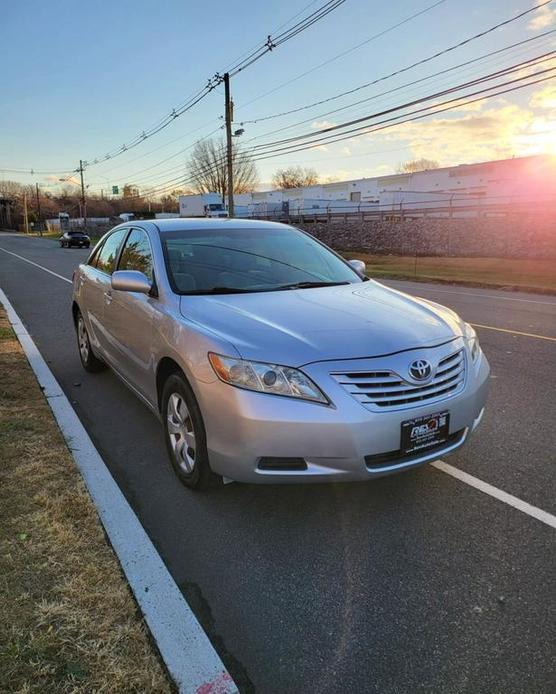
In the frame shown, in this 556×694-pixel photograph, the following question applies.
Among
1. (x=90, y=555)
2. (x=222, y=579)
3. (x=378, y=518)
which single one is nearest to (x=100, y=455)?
(x=90, y=555)

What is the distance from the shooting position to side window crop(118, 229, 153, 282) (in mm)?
4168

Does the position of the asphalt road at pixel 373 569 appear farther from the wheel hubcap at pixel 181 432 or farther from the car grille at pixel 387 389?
the car grille at pixel 387 389

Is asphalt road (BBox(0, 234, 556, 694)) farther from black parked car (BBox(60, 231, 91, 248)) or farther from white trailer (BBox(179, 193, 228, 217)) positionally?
white trailer (BBox(179, 193, 228, 217))

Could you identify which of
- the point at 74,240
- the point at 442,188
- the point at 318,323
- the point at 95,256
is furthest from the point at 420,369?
the point at 442,188

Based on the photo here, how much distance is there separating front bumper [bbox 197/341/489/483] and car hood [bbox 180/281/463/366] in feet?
0.39

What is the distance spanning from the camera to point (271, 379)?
2.72 m

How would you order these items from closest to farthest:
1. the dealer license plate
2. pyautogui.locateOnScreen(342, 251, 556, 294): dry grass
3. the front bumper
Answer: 1. the front bumper
2. the dealer license plate
3. pyautogui.locateOnScreen(342, 251, 556, 294): dry grass

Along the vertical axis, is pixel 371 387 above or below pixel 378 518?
above

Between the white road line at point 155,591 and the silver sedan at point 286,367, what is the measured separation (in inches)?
19.0

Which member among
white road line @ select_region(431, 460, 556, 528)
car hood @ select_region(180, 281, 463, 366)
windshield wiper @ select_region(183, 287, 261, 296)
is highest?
windshield wiper @ select_region(183, 287, 261, 296)

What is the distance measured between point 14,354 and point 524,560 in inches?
243

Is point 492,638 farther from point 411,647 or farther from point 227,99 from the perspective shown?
point 227,99

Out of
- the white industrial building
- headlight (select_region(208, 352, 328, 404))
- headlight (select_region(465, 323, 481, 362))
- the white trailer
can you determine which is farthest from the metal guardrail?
headlight (select_region(208, 352, 328, 404))

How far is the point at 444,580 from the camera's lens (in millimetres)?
2562
